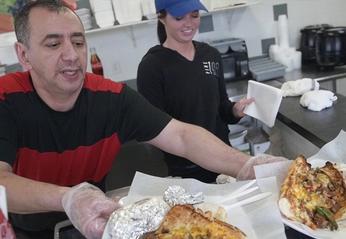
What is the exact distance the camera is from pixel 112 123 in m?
1.32

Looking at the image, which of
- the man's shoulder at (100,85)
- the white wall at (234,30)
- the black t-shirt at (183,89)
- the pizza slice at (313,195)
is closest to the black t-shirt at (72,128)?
the man's shoulder at (100,85)

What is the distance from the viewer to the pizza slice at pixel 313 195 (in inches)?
32.5

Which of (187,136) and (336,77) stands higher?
(187,136)

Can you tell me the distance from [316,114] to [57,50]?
1.21 meters

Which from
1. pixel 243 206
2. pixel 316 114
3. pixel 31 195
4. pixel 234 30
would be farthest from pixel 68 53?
pixel 234 30

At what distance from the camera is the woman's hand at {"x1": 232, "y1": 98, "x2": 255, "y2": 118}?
156 centimetres

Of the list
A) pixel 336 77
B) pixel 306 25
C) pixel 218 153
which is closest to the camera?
pixel 218 153

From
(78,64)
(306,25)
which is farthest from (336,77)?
(78,64)

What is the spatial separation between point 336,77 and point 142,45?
1315 mm

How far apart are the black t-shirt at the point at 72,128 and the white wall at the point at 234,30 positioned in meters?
1.33

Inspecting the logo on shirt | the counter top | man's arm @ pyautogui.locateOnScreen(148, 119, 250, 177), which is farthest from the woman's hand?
man's arm @ pyautogui.locateOnScreen(148, 119, 250, 177)

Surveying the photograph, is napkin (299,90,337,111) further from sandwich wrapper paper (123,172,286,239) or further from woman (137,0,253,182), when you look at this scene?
sandwich wrapper paper (123,172,286,239)

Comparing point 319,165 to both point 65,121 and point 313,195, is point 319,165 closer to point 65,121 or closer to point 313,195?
point 313,195

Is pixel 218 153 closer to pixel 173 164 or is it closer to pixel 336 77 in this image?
pixel 173 164
